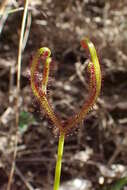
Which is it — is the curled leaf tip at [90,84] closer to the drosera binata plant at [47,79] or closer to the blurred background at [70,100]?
the drosera binata plant at [47,79]

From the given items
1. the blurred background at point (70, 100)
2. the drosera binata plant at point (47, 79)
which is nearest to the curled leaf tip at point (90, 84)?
the drosera binata plant at point (47, 79)

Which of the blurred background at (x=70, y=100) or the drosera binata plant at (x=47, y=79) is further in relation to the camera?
the blurred background at (x=70, y=100)

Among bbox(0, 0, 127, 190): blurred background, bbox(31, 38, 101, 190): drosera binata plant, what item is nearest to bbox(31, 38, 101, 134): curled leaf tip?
bbox(31, 38, 101, 190): drosera binata plant

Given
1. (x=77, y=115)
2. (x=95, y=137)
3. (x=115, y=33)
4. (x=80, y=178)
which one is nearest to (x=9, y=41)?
(x=115, y=33)

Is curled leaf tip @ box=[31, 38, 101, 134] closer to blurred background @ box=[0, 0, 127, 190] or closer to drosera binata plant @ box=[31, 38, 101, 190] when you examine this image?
drosera binata plant @ box=[31, 38, 101, 190]

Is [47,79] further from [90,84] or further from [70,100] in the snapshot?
[70,100]

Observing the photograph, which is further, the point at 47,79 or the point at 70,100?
the point at 70,100

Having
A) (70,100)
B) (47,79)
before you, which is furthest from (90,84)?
(70,100)

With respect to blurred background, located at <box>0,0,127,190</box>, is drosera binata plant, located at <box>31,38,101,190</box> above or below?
above
